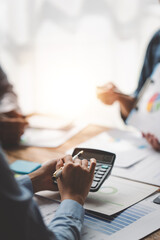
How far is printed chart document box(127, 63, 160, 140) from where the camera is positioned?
1.39 meters

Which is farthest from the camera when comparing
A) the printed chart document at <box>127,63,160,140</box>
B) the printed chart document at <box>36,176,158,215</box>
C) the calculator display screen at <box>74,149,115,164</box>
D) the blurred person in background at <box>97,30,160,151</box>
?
the blurred person in background at <box>97,30,160,151</box>

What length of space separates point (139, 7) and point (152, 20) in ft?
0.34

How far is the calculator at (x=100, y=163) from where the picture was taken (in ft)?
3.22

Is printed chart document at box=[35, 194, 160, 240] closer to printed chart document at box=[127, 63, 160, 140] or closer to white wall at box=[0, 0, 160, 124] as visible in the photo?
printed chart document at box=[127, 63, 160, 140]

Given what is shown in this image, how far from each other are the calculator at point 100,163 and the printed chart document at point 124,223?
109mm

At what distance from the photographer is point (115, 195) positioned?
38.9 inches

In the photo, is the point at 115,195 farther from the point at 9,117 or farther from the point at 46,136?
the point at 9,117

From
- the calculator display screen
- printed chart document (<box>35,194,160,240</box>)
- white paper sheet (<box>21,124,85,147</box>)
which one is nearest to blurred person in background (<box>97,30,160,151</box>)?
white paper sheet (<box>21,124,85,147</box>)

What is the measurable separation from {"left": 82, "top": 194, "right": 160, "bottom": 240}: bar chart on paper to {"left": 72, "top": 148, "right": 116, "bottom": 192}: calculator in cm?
11

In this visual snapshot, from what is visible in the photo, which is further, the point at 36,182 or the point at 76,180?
the point at 36,182

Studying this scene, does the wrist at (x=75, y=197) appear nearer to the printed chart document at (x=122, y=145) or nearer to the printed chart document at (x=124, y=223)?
the printed chart document at (x=124, y=223)

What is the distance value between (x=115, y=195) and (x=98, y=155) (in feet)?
0.50

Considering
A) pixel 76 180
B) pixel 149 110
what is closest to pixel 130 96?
pixel 149 110

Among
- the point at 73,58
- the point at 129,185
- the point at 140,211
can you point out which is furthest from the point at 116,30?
the point at 140,211
